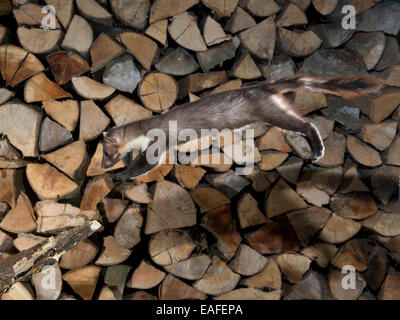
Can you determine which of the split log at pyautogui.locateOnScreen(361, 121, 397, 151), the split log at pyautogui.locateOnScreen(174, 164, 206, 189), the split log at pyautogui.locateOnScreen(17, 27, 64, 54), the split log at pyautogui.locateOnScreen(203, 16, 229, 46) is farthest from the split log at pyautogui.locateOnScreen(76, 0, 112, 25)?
the split log at pyautogui.locateOnScreen(361, 121, 397, 151)

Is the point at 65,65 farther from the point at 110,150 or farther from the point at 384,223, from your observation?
the point at 384,223

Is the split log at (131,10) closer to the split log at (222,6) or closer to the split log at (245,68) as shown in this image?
the split log at (222,6)

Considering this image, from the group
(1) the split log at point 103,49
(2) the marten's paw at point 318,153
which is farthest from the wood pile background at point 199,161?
(2) the marten's paw at point 318,153

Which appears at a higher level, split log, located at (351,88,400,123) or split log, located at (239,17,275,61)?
split log, located at (239,17,275,61)

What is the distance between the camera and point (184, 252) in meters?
1.58

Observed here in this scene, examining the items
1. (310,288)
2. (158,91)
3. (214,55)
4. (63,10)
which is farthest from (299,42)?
(310,288)

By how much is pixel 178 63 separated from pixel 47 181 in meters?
0.64

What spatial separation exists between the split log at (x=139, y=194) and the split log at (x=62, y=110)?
319mm

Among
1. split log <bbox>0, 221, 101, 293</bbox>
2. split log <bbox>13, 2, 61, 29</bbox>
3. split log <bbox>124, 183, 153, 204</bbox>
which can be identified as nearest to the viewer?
split log <bbox>0, 221, 101, 293</bbox>

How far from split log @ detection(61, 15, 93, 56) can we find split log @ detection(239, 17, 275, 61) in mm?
549

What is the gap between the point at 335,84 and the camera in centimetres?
142

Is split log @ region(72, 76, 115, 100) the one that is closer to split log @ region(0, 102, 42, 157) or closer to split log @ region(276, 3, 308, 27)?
split log @ region(0, 102, 42, 157)

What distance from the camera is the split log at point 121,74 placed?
1.47m

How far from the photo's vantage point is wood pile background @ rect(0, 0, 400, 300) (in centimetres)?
145
